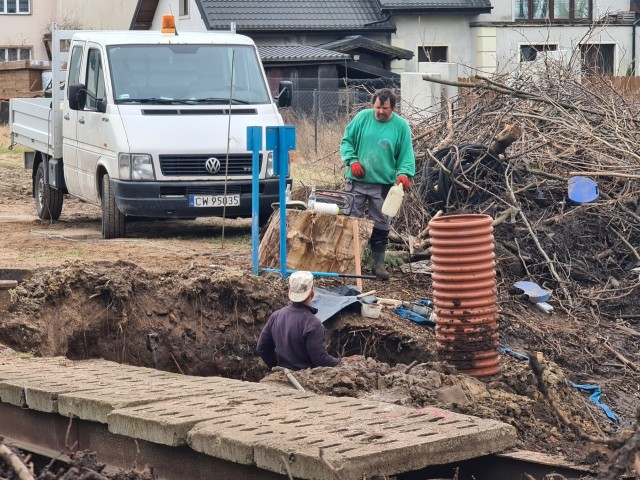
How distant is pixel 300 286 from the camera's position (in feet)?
27.1

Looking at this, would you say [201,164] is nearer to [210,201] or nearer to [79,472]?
[210,201]

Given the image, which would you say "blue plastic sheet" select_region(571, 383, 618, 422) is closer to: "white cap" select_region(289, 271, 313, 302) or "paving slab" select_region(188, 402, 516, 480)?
"white cap" select_region(289, 271, 313, 302)

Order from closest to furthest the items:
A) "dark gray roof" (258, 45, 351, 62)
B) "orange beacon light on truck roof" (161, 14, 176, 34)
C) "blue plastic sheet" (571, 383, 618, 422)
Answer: "blue plastic sheet" (571, 383, 618, 422), "orange beacon light on truck roof" (161, 14, 176, 34), "dark gray roof" (258, 45, 351, 62)

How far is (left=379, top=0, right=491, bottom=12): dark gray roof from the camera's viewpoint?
37781mm

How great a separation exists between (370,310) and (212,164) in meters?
3.88

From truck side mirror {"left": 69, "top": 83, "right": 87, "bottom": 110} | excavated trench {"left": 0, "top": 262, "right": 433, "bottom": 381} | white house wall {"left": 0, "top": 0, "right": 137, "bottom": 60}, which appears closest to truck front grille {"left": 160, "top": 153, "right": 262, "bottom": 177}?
truck side mirror {"left": 69, "top": 83, "right": 87, "bottom": 110}

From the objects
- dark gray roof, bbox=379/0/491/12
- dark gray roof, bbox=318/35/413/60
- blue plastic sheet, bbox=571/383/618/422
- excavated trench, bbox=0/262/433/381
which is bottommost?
blue plastic sheet, bbox=571/383/618/422

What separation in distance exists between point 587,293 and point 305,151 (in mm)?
11544

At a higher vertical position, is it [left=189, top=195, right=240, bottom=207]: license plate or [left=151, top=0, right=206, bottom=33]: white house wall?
[left=151, top=0, right=206, bottom=33]: white house wall

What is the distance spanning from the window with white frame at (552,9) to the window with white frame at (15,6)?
2215 centimetres

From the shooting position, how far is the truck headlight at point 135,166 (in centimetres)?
1305

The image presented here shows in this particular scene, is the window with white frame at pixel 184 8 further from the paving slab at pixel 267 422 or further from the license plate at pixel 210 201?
the paving slab at pixel 267 422

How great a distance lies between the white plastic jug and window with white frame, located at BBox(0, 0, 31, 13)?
42538mm

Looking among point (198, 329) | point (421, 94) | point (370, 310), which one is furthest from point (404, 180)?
point (421, 94)
